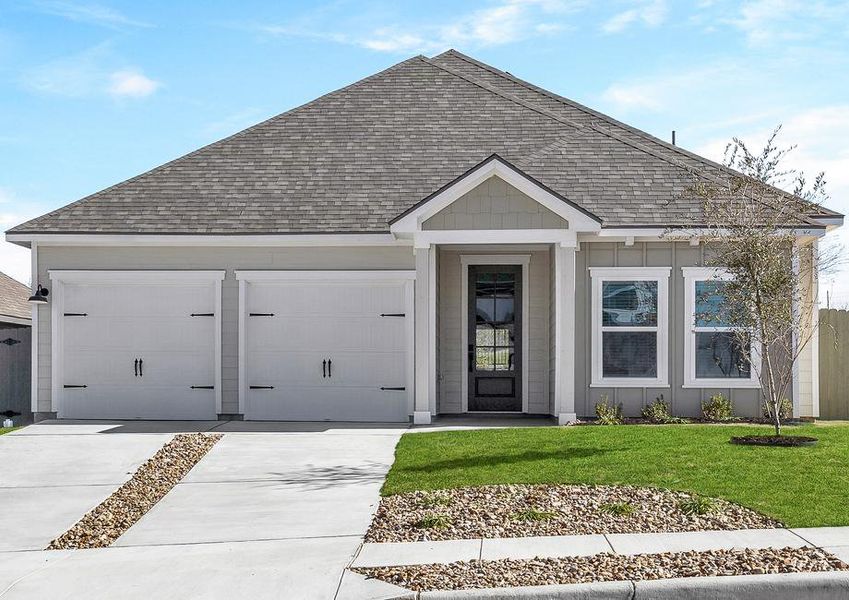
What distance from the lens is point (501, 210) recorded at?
14.0 m

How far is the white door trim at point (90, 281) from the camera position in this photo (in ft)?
51.1

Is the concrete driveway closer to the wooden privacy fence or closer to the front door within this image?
the front door

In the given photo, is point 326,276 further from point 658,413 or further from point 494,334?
point 658,413

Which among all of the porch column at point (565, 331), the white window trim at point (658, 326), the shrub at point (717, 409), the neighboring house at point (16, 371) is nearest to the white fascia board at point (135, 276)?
the neighboring house at point (16, 371)

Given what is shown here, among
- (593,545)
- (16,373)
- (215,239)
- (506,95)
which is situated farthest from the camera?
(506,95)

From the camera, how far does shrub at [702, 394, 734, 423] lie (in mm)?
14695

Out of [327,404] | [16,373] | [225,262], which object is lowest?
[327,404]

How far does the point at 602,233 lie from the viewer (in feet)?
47.9

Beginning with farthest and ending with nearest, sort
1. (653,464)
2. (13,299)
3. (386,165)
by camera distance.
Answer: (13,299) < (386,165) < (653,464)

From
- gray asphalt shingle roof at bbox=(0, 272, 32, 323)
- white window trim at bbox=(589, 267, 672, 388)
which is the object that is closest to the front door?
white window trim at bbox=(589, 267, 672, 388)

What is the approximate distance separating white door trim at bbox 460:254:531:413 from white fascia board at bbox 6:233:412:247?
1266 millimetres

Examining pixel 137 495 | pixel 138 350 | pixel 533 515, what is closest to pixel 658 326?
pixel 533 515

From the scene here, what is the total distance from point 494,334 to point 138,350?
5.84 meters

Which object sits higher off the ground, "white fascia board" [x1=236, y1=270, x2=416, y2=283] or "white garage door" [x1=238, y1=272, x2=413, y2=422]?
"white fascia board" [x1=236, y1=270, x2=416, y2=283]
